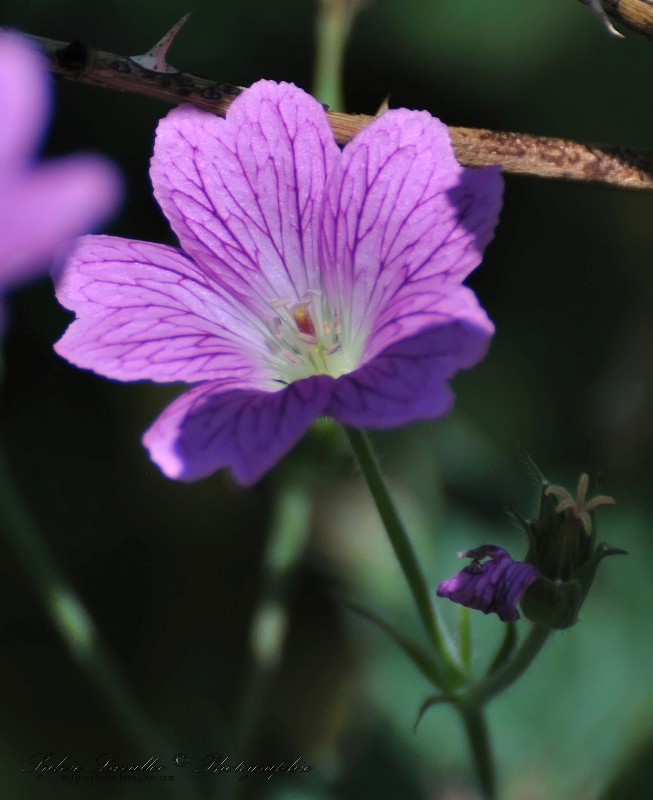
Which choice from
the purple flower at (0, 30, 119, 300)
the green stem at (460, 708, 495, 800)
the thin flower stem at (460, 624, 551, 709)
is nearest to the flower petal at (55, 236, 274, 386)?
the purple flower at (0, 30, 119, 300)

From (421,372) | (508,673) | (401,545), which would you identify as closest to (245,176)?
(421,372)

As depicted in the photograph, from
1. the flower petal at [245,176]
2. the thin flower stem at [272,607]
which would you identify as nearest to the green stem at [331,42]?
the flower petal at [245,176]

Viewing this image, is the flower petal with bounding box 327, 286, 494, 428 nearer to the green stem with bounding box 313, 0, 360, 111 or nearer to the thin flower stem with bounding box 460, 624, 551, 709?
the thin flower stem with bounding box 460, 624, 551, 709

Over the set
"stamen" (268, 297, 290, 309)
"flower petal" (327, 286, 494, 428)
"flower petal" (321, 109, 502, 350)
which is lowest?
"stamen" (268, 297, 290, 309)

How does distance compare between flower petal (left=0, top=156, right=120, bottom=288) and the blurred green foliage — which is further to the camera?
the blurred green foliage

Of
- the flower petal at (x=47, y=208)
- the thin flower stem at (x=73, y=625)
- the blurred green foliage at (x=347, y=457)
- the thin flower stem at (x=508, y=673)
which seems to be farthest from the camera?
the blurred green foliage at (x=347, y=457)

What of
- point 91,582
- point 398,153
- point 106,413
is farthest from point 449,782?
point 398,153

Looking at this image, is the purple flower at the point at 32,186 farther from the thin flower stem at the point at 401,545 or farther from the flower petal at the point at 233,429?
the thin flower stem at the point at 401,545
